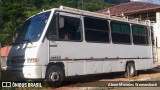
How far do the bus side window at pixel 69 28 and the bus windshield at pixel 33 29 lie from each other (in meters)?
0.67

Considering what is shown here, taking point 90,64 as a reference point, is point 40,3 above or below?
above

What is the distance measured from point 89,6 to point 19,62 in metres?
44.7

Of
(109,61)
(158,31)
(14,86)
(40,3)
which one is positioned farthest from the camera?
(40,3)

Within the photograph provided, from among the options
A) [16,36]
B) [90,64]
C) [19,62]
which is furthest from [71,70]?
[16,36]

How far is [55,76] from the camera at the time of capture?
401 inches

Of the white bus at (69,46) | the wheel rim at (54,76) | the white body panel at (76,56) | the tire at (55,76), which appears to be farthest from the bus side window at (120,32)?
the wheel rim at (54,76)

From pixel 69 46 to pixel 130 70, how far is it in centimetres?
526

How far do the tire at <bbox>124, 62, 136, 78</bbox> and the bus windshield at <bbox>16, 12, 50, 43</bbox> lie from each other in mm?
6047

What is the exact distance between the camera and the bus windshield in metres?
10.2

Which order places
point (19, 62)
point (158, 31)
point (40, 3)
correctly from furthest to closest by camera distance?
1. point (40, 3)
2. point (158, 31)
3. point (19, 62)

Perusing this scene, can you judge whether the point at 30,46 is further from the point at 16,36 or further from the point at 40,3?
the point at 40,3

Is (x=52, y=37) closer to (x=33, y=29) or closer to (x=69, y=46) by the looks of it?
(x=33, y=29)

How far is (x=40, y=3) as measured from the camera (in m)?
→ 51.3

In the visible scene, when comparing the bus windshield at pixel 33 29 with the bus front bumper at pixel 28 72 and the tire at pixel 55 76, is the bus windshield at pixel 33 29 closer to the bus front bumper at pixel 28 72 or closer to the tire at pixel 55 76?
the bus front bumper at pixel 28 72
